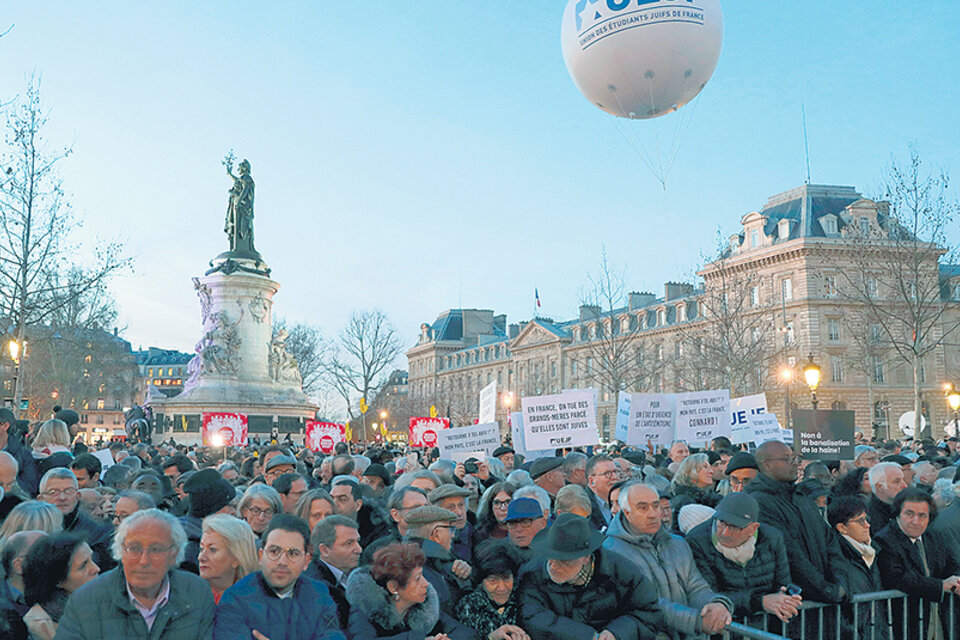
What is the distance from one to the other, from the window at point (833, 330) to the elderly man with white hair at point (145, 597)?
6684 centimetres

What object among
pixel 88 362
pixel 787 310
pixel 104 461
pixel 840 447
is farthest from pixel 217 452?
pixel 787 310

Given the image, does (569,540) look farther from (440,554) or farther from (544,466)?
(544,466)

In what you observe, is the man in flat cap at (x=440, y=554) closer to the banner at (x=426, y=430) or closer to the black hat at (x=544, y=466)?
the black hat at (x=544, y=466)

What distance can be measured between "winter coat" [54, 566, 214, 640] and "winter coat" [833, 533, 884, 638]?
4.22 meters

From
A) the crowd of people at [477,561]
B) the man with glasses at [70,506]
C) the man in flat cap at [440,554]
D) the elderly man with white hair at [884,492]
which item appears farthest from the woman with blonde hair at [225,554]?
the elderly man with white hair at [884,492]

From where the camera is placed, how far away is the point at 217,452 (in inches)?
988

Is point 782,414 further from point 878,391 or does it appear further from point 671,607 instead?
point 671,607

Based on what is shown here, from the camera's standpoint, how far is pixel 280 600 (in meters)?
4.46

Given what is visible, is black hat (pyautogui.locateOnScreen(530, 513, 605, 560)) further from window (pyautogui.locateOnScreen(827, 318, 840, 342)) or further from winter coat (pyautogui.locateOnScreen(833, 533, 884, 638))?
window (pyautogui.locateOnScreen(827, 318, 840, 342))

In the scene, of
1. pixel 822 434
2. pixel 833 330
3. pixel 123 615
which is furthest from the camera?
pixel 833 330

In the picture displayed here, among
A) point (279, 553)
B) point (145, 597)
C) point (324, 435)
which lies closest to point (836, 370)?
point (324, 435)

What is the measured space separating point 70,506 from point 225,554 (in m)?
2.46

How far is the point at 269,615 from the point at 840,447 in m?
7.34

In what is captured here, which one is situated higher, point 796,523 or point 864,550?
point 796,523
